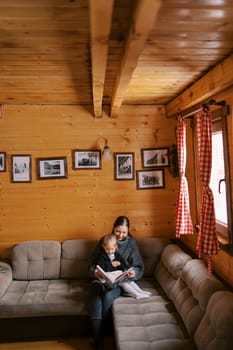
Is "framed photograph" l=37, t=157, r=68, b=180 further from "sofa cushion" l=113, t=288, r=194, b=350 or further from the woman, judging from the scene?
"sofa cushion" l=113, t=288, r=194, b=350

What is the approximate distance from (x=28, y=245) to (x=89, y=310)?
118 cm

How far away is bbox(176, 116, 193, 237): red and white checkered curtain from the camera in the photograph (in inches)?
138

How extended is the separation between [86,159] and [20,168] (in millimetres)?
805

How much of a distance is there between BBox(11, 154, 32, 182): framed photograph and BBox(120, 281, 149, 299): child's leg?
5.65 feet

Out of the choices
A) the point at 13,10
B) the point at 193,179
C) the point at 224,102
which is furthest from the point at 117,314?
A: the point at 13,10

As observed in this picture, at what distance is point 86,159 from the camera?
4133 millimetres

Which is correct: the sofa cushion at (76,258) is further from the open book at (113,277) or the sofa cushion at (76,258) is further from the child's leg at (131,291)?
the child's leg at (131,291)

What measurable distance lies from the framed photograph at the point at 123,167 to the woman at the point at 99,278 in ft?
2.19

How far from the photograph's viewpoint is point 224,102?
8.89 feet

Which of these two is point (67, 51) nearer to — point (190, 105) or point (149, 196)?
point (190, 105)

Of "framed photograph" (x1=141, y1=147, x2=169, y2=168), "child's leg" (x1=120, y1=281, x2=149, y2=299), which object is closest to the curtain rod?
"framed photograph" (x1=141, y1=147, x2=169, y2=168)

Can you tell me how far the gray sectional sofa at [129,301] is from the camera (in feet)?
7.66

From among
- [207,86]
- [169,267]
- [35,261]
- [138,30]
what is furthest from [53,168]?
[138,30]

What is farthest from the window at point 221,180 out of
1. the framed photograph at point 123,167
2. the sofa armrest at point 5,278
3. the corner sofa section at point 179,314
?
the sofa armrest at point 5,278
